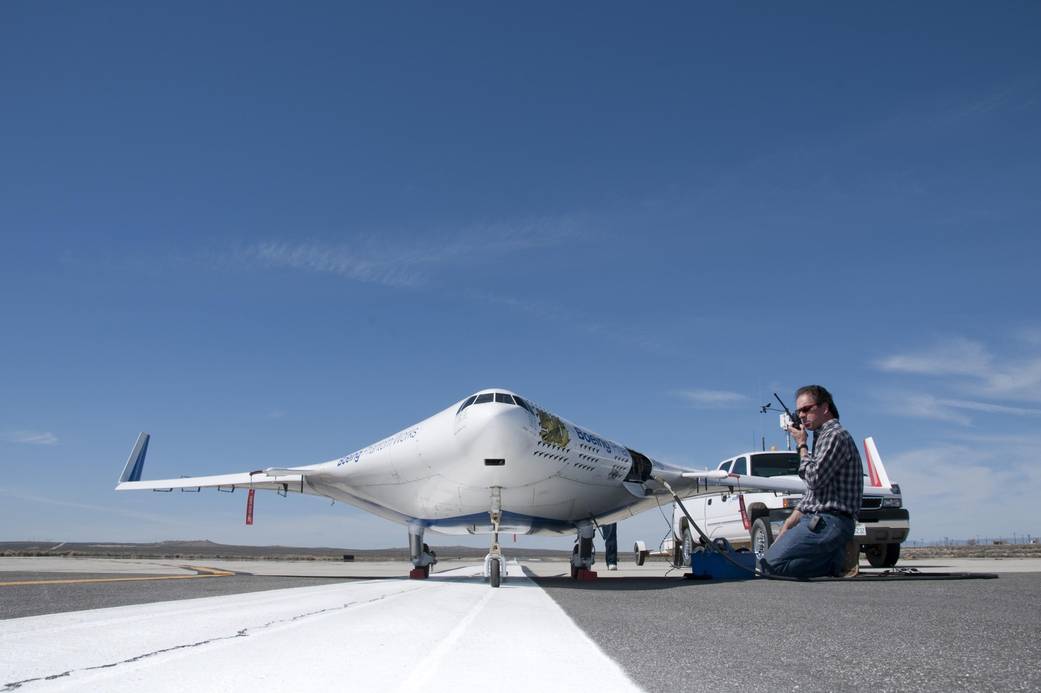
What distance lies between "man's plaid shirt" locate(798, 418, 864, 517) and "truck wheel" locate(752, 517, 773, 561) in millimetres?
9305

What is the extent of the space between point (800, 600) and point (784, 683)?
424 cm

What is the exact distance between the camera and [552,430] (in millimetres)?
13602

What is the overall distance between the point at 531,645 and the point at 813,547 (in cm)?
275

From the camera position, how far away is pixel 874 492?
1418 cm

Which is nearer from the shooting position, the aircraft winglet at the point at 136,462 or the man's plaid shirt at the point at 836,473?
the man's plaid shirt at the point at 836,473

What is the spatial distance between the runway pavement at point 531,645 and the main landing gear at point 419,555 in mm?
9388

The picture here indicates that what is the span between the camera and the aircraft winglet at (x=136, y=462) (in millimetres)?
27750

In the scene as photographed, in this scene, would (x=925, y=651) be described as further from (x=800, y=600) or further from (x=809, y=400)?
(x=800, y=600)

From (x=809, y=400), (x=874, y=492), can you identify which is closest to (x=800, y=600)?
(x=809, y=400)

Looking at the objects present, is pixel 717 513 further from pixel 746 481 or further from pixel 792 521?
pixel 792 521

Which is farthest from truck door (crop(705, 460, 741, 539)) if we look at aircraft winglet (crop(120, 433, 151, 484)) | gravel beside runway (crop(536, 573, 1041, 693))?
aircraft winglet (crop(120, 433, 151, 484))

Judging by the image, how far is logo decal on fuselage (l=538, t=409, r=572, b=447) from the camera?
13.3 m

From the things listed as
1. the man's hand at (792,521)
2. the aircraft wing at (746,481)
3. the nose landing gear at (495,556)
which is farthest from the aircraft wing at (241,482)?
the man's hand at (792,521)

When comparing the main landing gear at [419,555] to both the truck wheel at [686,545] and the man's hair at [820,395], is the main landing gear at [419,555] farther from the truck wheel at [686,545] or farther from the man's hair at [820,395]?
the man's hair at [820,395]
